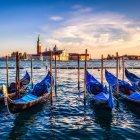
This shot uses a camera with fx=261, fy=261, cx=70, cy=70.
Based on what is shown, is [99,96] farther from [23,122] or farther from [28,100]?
[23,122]

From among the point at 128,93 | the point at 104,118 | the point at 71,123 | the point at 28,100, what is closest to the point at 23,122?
the point at 28,100

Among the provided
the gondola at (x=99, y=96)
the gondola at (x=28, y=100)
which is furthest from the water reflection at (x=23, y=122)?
the gondola at (x=99, y=96)

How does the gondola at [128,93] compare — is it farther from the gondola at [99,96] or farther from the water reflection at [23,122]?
the water reflection at [23,122]

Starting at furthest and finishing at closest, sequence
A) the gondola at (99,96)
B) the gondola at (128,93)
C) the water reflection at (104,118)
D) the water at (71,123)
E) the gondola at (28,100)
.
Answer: the gondola at (128,93) → the gondola at (99,96) → the gondola at (28,100) → the water reflection at (104,118) → the water at (71,123)

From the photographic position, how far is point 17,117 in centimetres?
1605

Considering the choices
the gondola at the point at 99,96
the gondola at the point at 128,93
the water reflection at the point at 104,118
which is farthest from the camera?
the gondola at the point at 128,93

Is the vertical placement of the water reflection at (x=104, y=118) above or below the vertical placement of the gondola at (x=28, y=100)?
below

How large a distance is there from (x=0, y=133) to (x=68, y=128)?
357cm

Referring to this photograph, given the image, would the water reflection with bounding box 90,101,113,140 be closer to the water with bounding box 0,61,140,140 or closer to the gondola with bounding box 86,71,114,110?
the water with bounding box 0,61,140,140

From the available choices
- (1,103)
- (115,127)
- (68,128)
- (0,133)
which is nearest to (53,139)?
(68,128)

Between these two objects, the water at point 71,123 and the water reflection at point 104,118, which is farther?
the water reflection at point 104,118

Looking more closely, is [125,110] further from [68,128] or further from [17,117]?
[17,117]

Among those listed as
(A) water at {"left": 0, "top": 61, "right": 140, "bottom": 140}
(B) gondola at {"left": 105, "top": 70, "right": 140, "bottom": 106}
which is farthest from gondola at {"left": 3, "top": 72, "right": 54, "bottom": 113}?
(B) gondola at {"left": 105, "top": 70, "right": 140, "bottom": 106}

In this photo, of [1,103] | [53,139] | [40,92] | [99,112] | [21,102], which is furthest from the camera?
[40,92]
